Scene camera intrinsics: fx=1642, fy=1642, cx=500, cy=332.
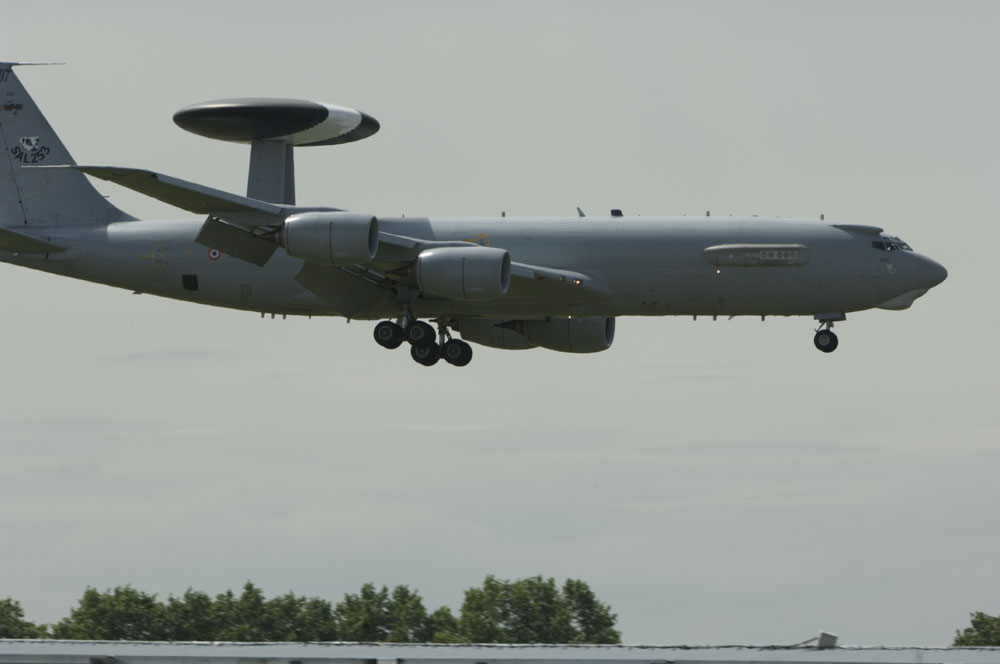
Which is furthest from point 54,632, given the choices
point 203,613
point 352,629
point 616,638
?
point 616,638

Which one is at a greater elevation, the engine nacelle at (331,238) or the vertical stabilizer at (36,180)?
the vertical stabilizer at (36,180)

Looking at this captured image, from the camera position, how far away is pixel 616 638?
12456cm

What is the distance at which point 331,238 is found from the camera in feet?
176

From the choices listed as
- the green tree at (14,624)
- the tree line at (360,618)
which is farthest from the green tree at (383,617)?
the green tree at (14,624)

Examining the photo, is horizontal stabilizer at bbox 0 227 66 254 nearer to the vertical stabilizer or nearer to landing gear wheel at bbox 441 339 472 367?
the vertical stabilizer

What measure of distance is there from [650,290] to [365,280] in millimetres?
10279

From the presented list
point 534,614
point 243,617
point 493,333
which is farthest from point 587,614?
point 493,333

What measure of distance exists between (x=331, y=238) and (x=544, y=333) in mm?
12921

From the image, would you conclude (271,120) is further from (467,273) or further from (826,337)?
(826,337)

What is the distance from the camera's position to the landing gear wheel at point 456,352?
61125mm

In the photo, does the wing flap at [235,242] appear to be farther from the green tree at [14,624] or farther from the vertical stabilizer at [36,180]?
the green tree at [14,624]

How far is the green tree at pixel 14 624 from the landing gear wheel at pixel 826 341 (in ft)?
305

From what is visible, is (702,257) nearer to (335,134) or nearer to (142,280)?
(335,134)

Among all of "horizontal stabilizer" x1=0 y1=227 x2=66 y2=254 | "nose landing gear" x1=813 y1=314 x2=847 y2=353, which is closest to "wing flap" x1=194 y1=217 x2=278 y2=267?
"horizontal stabilizer" x1=0 y1=227 x2=66 y2=254
